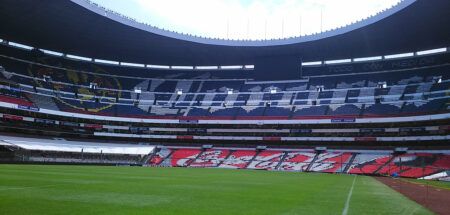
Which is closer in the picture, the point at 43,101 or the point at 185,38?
the point at 43,101

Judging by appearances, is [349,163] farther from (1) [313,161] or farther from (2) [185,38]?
(2) [185,38]

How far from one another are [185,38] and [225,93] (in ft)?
56.7

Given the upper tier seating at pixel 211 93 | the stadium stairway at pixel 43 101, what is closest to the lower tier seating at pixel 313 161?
the upper tier seating at pixel 211 93

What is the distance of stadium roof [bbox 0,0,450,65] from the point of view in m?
51.7

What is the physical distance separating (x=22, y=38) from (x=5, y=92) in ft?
35.1

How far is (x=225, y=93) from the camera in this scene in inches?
3130

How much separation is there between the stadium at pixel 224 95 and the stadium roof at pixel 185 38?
24 cm

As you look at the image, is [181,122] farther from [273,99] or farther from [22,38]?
[22,38]

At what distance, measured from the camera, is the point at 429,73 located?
6538 cm

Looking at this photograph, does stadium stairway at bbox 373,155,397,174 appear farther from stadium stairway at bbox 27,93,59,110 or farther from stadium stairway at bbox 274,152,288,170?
stadium stairway at bbox 27,93,59,110

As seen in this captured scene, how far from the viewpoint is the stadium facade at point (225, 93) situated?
185 ft

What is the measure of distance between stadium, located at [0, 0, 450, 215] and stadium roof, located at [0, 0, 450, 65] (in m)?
0.24

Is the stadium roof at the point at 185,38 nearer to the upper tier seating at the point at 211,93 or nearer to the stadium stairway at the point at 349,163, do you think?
the upper tier seating at the point at 211,93

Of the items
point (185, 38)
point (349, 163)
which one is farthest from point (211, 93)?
point (349, 163)
